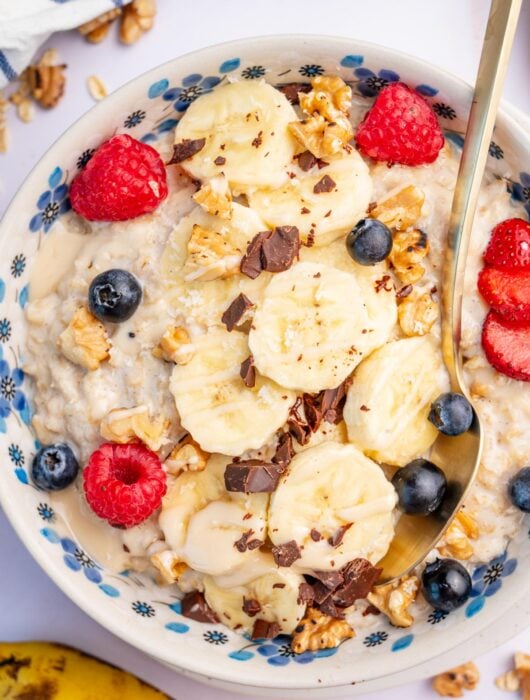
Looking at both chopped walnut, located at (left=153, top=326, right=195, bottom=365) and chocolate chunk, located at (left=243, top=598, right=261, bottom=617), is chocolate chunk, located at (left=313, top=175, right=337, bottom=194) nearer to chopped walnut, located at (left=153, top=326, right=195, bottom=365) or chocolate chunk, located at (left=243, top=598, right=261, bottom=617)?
chopped walnut, located at (left=153, top=326, right=195, bottom=365)

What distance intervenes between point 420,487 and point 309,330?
352mm

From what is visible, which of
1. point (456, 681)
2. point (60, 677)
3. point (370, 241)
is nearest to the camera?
point (370, 241)

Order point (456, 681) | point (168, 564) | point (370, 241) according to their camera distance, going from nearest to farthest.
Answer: point (370, 241) < point (168, 564) < point (456, 681)

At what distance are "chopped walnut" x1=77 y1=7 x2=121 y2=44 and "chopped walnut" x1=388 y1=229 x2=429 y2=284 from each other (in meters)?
0.83

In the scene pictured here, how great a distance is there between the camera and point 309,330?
1775mm

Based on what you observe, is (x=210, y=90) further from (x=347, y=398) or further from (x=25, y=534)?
(x=25, y=534)

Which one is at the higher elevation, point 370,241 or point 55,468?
point 370,241

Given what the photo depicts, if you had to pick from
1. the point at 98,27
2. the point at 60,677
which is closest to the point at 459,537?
the point at 60,677

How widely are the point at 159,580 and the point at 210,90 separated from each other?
969 millimetres

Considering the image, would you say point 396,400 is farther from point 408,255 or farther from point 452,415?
point 408,255

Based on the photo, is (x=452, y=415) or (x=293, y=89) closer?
(x=452, y=415)

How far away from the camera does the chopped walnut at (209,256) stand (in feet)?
5.76

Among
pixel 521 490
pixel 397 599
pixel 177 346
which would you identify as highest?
pixel 177 346

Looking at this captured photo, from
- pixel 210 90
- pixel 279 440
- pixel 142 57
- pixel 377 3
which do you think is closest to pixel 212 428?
pixel 279 440
